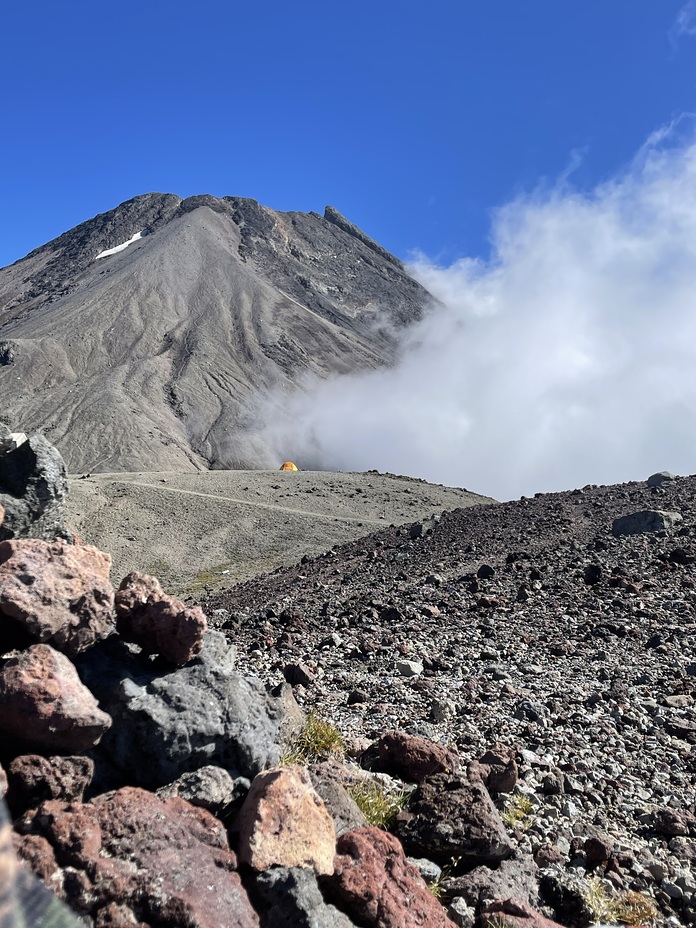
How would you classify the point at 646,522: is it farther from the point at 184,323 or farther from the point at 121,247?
the point at 121,247

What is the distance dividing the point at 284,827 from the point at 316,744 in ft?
6.93

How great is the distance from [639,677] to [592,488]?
14.1 meters

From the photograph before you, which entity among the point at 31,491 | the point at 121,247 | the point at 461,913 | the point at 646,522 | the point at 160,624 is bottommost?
the point at 461,913

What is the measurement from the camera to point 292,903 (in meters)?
2.88

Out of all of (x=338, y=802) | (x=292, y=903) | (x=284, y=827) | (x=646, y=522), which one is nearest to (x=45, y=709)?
(x=284, y=827)

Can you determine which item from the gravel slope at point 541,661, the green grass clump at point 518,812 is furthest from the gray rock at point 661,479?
the green grass clump at point 518,812

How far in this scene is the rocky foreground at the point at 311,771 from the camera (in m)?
2.83

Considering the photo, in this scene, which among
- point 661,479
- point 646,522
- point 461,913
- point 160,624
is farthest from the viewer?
point 661,479

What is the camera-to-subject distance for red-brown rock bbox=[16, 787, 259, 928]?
2.52 metres

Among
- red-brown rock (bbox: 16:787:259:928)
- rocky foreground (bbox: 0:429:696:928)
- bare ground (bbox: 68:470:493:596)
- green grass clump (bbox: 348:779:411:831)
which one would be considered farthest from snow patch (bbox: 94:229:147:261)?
red-brown rock (bbox: 16:787:259:928)

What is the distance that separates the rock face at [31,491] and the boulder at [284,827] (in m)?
3.48

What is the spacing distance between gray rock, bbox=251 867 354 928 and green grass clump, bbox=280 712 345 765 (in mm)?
1981

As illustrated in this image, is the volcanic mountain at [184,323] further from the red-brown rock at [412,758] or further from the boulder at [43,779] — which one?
the boulder at [43,779]

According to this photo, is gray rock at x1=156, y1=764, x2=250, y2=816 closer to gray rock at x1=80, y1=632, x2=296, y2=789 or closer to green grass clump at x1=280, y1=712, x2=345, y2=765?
gray rock at x1=80, y1=632, x2=296, y2=789
